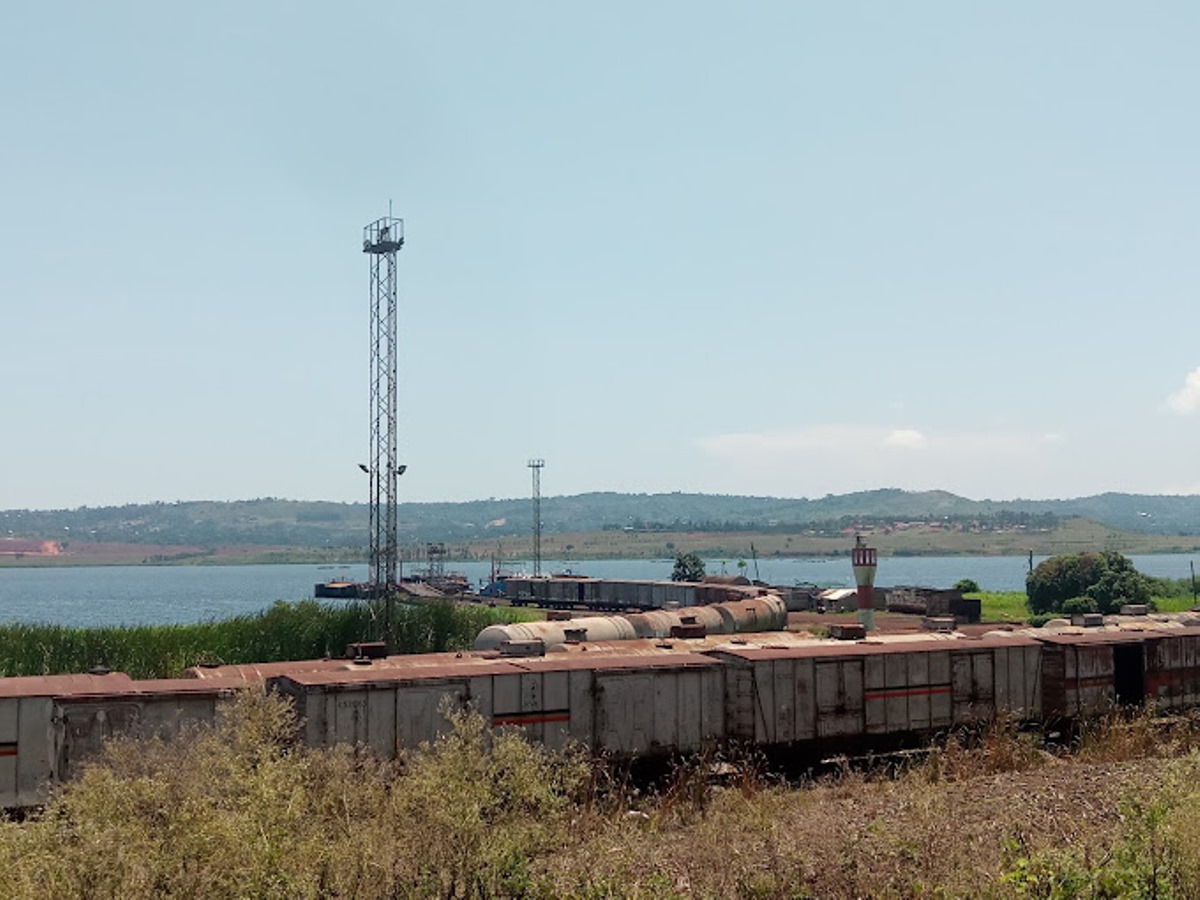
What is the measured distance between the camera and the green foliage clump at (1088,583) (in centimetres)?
8944

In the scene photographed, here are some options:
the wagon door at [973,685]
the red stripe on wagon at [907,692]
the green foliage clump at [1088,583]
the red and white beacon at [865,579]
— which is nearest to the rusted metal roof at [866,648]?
the wagon door at [973,685]

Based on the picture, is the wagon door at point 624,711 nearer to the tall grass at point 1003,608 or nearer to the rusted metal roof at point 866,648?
the rusted metal roof at point 866,648

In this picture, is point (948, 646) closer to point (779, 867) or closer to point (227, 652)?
point (779, 867)

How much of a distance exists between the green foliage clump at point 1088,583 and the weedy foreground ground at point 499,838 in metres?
78.6

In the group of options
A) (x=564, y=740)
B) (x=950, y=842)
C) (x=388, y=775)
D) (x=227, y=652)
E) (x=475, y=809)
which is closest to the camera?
(x=475, y=809)

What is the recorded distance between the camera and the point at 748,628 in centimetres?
6475

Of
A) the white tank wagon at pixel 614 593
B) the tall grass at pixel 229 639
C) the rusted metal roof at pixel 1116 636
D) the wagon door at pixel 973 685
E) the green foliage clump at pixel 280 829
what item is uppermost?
the green foliage clump at pixel 280 829

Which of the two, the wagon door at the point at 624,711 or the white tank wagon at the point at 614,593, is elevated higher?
the wagon door at the point at 624,711

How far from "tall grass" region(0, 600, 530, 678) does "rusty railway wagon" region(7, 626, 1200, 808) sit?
69.9ft

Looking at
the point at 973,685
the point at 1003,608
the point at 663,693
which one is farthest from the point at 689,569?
the point at 663,693

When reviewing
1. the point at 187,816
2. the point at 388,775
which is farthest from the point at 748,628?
the point at 187,816

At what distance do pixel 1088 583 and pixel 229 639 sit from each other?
73240 millimetres

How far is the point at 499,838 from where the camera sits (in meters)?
12.4

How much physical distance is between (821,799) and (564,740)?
6.33 m
